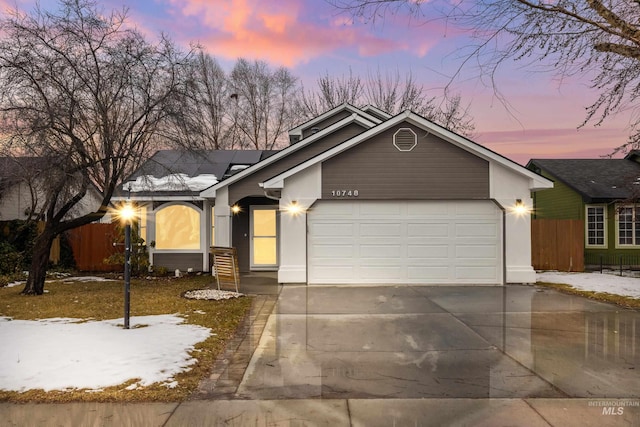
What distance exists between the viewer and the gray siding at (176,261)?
1631cm

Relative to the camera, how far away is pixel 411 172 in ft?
42.4

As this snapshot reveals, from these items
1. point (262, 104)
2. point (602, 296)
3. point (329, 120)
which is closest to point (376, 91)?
point (262, 104)

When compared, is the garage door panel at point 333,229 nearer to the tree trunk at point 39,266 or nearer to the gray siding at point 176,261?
the gray siding at point 176,261

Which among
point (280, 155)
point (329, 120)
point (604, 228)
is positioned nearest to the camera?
point (280, 155)

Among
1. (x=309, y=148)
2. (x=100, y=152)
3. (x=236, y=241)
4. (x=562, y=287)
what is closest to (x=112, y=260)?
(x=236, y=241)

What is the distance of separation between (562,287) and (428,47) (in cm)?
923

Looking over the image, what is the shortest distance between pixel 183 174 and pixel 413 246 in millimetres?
9190

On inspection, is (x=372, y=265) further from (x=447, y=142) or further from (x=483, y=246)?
(x=447, y=142)

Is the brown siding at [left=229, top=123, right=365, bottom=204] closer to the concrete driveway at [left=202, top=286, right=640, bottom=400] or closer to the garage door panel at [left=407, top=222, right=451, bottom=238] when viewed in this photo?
the garage door panel at [left=407, top=222, right=451, bottom=238]

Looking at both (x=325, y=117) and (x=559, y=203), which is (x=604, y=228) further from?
(x=325, y=117)

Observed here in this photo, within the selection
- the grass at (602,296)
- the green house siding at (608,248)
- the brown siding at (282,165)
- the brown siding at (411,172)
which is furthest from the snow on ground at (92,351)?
the green house siding at (608,248)

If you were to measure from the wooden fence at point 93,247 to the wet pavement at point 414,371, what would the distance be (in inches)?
415

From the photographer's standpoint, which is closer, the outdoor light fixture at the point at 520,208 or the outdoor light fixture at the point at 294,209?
the outdoor light fixture at the point at 520,208

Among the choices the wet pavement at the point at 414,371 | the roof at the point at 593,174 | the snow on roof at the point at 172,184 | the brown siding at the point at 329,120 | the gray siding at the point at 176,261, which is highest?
the brown siding at the point at 329,120
